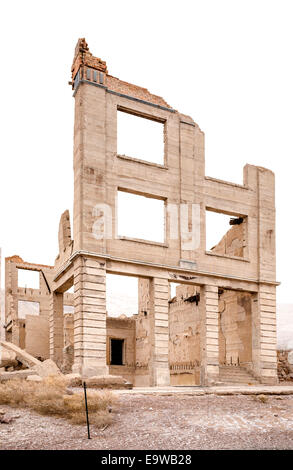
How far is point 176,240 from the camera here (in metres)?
20.5

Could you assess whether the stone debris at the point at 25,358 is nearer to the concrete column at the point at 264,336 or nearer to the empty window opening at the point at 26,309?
the concrete column at the point at 264,336

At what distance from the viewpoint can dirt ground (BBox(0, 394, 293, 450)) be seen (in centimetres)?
872

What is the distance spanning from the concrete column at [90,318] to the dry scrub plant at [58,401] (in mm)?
5197

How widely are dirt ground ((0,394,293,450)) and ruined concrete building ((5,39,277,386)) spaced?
21.4ft

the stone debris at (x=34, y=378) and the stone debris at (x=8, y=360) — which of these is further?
the stone debris at (x=8, y=360)

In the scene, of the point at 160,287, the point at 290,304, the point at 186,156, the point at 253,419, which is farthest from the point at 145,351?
the point at 290,304

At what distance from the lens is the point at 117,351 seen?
100 ft

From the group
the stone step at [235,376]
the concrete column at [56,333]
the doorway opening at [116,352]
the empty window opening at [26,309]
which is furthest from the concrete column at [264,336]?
the empty window opening at [26,309]

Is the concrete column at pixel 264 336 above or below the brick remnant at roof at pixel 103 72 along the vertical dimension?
below

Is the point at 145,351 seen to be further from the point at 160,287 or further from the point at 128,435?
the point at 128,435

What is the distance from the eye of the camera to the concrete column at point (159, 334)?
1897 centimetres

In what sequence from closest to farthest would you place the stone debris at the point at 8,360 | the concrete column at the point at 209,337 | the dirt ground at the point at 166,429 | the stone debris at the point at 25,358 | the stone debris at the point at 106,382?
the dirt ground at the point at 166,429, the stone debris at the point at 106,382, the stone debris at the point at 25,358, the stone debris at the point at 8,360, the concrete column at the point at 209,337

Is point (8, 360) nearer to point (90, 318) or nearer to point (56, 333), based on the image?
point (90, 318)
